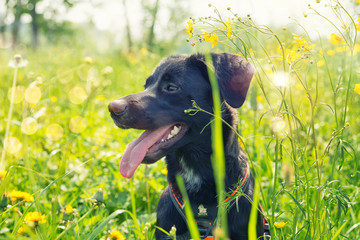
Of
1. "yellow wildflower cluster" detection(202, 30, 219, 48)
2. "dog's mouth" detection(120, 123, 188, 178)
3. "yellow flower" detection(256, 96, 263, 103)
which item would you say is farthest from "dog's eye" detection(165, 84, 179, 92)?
"yellow flower" detection(256, 96, 263, 103)

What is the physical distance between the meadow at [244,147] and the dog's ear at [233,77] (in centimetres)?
10

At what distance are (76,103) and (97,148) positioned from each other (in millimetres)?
1758

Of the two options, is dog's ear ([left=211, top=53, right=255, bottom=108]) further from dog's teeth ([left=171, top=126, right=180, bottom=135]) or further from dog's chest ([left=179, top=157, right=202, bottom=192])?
dog's chest ([left=179, top=157, right=202, bottom=192])

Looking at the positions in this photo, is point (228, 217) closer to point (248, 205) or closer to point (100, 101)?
point (248, 205)

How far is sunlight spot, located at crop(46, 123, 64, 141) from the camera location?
3.68 meters

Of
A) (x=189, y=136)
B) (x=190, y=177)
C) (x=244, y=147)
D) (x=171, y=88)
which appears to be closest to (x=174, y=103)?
(x=171, y=88)

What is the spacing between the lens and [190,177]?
7.60 ft

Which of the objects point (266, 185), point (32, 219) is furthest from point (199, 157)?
point (32, 219)

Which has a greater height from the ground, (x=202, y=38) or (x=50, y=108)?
(x=202, y=38)

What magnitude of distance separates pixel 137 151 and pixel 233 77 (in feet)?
2.49

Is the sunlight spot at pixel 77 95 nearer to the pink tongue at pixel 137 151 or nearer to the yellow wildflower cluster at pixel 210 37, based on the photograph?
the pink tongue at pixel 137 151

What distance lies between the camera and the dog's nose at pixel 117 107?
6.77 feet

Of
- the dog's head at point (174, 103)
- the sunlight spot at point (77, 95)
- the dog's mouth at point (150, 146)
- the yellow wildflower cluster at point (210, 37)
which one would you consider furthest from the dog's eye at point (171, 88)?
the sunlight spot at point (77, 95)

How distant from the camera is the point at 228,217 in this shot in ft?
6.64
